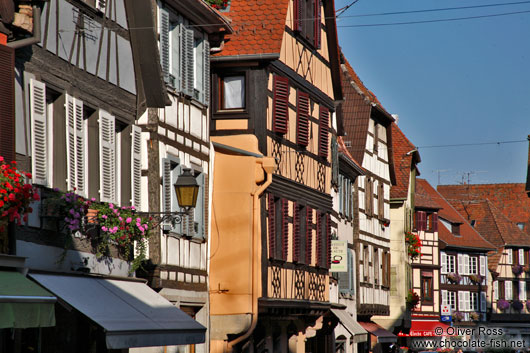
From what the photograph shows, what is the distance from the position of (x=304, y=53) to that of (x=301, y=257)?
4.84 meters

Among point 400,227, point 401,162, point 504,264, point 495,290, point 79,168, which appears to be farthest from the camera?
point 504,264

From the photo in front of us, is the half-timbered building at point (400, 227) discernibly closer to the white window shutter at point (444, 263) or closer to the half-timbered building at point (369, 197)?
the half-timbered building at point (369, 197)

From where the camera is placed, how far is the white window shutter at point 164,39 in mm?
18781

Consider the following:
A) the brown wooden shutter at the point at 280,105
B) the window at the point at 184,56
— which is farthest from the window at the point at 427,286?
the window at the point at 184,56

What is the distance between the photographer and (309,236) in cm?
2658

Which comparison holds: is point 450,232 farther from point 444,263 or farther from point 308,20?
point 308,20

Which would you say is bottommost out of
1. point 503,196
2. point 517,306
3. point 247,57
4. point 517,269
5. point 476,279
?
point 517,306

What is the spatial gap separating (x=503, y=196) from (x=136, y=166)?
243ft

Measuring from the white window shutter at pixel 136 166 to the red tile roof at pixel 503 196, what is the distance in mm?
70312

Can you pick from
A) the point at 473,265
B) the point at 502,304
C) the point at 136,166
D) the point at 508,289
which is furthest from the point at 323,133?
the point at 508,289

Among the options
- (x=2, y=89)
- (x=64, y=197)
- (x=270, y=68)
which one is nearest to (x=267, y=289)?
(x=270, y=68)

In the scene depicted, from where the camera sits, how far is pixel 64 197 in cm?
1407

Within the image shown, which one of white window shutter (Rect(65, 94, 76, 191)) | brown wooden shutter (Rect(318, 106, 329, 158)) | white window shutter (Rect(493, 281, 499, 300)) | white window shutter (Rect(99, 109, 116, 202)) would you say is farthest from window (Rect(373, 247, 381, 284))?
white window shutter (Rect(493, 281, 499, 300))

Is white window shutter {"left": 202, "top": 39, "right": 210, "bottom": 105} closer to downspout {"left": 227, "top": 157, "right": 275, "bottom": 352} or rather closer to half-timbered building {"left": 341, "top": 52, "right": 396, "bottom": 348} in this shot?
downspout {"left": 227, "top": 157, "right": 275, "bottom": 352}
